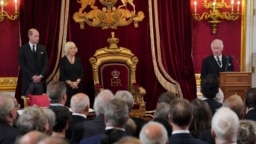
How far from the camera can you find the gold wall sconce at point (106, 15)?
8.89m

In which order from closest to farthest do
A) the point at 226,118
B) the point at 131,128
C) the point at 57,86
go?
the point at 226,118, the point at 131,128, the point at 57,86

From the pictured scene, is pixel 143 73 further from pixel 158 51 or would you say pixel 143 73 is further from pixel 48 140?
pixel 48 140

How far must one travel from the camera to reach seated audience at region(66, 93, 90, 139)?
15.7 feet

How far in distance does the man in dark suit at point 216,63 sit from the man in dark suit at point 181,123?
4.39m

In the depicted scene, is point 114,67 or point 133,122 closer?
point 133,122

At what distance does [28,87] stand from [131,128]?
4130 mm

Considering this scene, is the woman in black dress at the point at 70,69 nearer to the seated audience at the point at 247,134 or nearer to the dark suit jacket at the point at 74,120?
the dark suit jacket at the point at 74,120

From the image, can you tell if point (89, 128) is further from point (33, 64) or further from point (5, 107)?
point (33, 64)

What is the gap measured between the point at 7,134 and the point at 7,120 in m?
0.20

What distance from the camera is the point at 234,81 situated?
7.63m

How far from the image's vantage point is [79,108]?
4855 mm

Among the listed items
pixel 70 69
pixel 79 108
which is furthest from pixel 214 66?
pixel 79 108

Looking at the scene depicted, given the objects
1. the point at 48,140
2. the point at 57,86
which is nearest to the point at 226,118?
the point at 48,140

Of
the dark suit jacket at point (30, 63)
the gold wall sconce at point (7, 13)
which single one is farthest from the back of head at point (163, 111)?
the gold wall sconce at point (7, 13)
